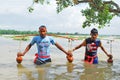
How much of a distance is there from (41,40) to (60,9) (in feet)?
12.1

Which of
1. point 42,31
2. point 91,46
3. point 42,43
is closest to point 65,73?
point 42,43

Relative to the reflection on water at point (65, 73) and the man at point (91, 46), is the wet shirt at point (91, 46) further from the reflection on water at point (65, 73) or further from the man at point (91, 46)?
the reflection on water at point (65, 73)

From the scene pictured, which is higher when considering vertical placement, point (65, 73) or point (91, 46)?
point (91, 46)

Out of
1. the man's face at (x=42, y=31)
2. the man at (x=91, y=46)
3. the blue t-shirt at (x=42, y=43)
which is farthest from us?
the man at (x=91, y=46)

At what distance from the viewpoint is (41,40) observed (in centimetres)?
1362

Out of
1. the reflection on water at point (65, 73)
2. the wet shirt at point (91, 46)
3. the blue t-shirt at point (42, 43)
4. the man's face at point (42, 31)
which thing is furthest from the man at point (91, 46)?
the man's face at point (42, 31)

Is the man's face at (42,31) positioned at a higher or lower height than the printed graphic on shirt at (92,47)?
higher

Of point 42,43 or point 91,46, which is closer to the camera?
point 42,43

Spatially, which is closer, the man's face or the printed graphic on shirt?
the man's face

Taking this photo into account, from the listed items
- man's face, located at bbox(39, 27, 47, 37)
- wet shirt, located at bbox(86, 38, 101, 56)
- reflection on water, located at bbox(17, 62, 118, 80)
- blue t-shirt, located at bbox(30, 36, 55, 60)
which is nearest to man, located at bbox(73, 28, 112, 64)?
wet shirt, located at bbox(86, 38, 101, 56)

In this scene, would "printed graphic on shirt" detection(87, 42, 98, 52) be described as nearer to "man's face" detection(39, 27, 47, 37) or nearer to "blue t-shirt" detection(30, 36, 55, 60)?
"blue t-shirt" detection(30, 36, 55, 60)

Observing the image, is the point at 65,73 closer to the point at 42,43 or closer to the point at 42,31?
the point at 42,43

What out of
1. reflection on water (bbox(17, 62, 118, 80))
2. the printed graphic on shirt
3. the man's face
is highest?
the man's face

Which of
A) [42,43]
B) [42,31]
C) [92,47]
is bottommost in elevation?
[92,47]
